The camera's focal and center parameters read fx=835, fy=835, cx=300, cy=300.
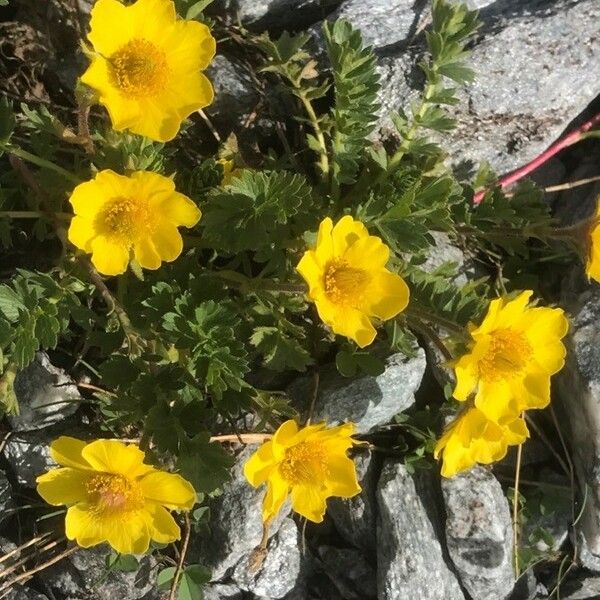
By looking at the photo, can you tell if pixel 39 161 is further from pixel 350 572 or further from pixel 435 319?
pixel 350 572

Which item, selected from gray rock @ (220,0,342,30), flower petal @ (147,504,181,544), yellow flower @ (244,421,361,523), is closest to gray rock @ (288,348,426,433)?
yellow flower @ (244,421,361,523)

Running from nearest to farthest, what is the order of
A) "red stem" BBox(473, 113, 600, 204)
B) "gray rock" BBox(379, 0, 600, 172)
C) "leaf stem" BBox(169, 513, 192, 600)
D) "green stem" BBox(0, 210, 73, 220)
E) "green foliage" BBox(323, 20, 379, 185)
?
1. "green stem" BBox(0, 210, 73, 220)
2. "green foliage" BBox(323, 20, 379, 185)
3. "leaf stem" BBox(169, 513, 192, 600)
4. "gray rock" BBox(379, 0, 600, 172)
5. "red stem" BBox(473, 113, 600, 204)

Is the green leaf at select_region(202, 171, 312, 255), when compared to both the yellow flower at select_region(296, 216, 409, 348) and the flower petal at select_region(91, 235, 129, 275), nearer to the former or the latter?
the yellow flower at select_region(296, 216, 409, 348)

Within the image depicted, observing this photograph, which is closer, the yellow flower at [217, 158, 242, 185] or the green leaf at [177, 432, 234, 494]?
the green leaf at [177, 432, 234, 494]

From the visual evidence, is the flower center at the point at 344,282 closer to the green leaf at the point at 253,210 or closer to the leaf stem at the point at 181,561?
the green leaf at the point at 253,210

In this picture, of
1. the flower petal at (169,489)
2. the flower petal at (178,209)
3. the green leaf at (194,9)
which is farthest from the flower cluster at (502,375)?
the green leaf at (194,9)

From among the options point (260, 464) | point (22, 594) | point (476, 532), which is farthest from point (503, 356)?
point (22, 594)
